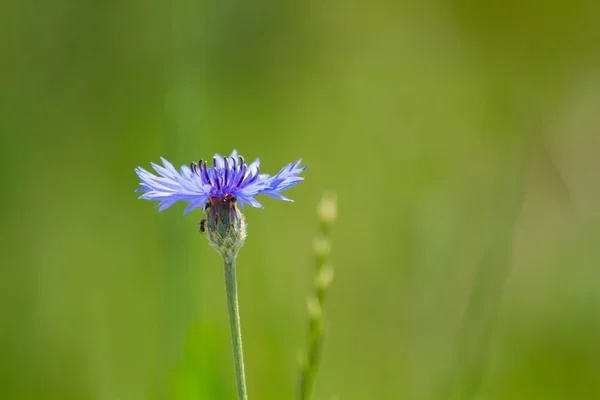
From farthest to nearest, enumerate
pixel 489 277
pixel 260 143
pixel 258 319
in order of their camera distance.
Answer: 1. pixel 260 143
2. pixel 258 319
3. pixel 489 277

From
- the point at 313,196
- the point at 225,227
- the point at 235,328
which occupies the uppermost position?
the point at 313,196

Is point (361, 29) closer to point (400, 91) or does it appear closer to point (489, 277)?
point (400, 91)

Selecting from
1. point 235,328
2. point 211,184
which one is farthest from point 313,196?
point 235,328

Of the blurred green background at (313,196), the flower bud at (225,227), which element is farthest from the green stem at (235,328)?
the blurred green background at (313,196)

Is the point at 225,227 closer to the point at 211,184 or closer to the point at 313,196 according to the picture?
the point at 211,184

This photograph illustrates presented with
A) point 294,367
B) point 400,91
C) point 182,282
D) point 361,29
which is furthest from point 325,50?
point 182,282

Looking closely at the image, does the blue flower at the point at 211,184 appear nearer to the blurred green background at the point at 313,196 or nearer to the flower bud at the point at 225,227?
the flower bud at the point at 225,227
